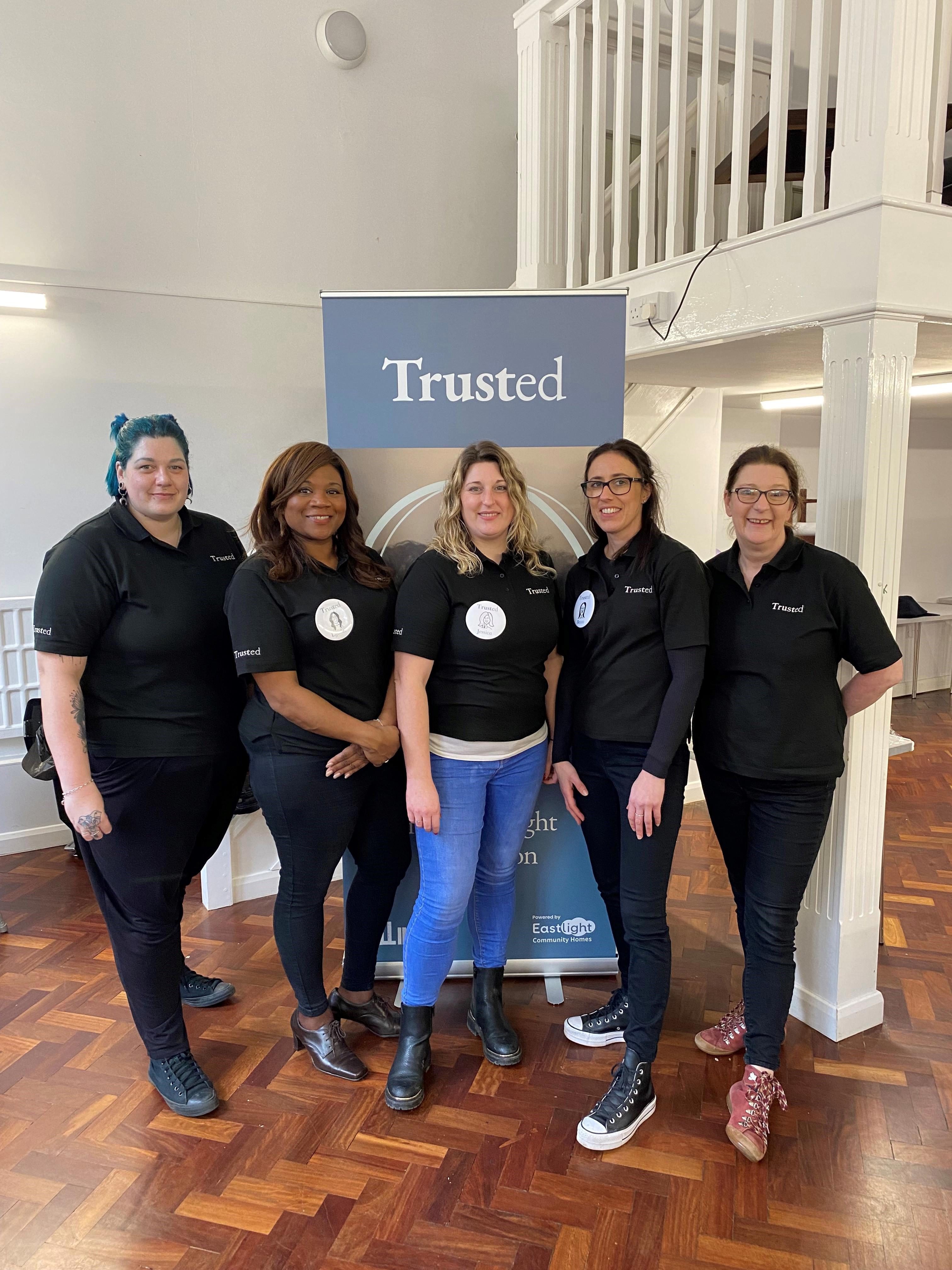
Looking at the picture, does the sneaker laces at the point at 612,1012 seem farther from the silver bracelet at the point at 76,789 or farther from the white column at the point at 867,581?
the silver bracelet at the point at 76,789

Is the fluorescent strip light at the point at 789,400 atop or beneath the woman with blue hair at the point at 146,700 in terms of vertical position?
atop

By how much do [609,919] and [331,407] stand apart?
177 cm

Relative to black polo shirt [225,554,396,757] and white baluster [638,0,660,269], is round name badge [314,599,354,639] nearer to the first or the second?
black polo shirt [225,554,396,757]

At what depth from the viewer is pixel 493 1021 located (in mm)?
2502

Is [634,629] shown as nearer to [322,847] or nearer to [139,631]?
[322,847]

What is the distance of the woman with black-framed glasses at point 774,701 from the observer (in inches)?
82.1

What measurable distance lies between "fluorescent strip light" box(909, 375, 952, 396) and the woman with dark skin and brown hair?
11.4 ft

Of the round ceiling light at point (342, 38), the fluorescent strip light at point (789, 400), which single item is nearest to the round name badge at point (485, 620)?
the fluorescent strip light at point (789, 400)

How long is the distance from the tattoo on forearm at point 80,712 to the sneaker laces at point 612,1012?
1656 mm

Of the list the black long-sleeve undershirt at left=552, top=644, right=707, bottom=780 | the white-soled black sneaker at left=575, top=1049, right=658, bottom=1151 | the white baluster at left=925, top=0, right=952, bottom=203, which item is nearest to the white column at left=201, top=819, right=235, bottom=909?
the white-soled black sneaker at left=575, top=1049, right=658, bottom=1151

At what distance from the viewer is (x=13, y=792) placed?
3.99 metres

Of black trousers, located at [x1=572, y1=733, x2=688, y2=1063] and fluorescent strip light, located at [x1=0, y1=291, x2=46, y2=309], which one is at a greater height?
fluorescent strip light, located at [x1=0, y1=291, x2=46, y2=309]

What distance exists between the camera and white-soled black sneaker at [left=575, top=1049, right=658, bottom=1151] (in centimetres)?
211

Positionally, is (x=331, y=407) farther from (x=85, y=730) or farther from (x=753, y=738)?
(x=753, y=738)
